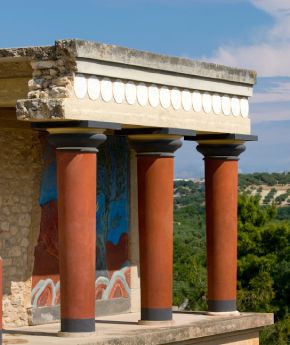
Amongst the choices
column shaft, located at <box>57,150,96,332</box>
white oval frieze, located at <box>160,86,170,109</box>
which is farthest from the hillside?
column shaft, located at <box>57,150,96,332</box>

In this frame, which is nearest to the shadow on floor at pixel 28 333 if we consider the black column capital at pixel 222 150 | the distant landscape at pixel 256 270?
the black column capital at pixel 222 150

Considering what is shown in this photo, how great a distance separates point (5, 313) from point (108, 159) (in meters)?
3.13

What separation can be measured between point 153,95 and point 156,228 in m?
1.79

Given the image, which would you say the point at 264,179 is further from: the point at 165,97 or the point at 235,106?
the point at 165,97

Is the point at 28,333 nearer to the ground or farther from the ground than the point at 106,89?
nearer to the ground

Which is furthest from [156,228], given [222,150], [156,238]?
Result: [222,150]

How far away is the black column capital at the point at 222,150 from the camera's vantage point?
18.2m

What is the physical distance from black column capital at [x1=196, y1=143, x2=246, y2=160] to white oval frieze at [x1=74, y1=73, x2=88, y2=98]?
12.6ft

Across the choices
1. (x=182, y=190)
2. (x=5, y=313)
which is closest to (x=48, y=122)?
(x=5, y=313)

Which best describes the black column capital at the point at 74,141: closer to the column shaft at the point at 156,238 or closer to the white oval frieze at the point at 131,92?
the white oval frieze at the point at 131,92

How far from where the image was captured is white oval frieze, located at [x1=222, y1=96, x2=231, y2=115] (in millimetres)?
17856

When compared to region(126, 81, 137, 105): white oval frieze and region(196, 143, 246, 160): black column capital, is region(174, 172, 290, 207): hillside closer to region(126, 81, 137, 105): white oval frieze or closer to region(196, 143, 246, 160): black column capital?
region(196, 143, 246, 160): black column capital

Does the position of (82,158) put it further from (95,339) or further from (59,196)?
(95,339)

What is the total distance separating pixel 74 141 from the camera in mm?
14781
